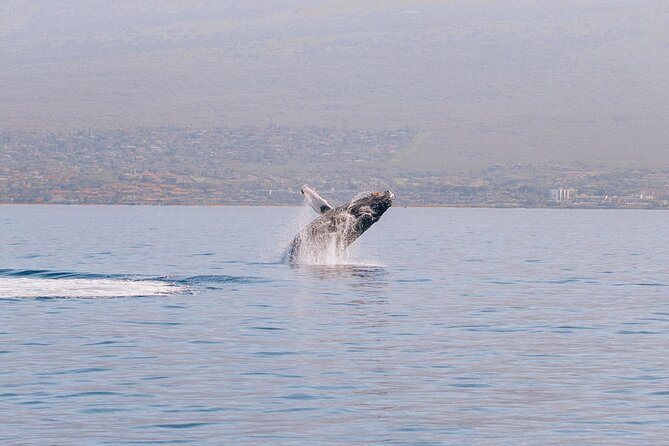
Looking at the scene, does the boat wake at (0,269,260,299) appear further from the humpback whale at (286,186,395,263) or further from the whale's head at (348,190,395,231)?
the whale's head at (348,190,395,231)

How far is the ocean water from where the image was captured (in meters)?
19.4

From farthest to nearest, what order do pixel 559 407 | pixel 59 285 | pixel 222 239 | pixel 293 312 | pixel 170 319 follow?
pixel 222 239, pixel 59 285, pixel 293 312, pixel 170 319, pixel 559 407

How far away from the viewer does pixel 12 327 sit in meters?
29.8

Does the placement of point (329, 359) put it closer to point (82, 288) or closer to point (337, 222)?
point (82, 288)

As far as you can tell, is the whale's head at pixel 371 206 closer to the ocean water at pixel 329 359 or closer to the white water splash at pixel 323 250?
the white water splash at pixel 323 250

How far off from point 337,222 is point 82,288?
10.1m

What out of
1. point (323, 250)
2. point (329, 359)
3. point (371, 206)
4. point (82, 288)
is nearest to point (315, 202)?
point (371, 206)

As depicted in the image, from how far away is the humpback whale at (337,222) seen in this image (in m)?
45.2

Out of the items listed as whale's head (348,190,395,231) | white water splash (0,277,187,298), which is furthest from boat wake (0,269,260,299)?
whale's head (348,190,395,231)

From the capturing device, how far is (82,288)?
129 ft

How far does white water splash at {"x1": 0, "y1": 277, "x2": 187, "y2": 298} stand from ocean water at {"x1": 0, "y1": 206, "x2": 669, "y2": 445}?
4.4 inches

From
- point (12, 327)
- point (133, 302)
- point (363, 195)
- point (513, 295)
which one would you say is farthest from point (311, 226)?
point (12, 327)

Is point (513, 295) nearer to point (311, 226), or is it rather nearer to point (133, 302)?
point (311, 226)

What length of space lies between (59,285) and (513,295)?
1373 cm
